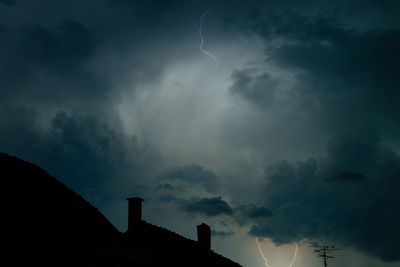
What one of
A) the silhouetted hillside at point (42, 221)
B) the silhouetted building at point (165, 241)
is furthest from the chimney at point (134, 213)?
the silhouetted hillside at point (42, 221)

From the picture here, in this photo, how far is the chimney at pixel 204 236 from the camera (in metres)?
23.3

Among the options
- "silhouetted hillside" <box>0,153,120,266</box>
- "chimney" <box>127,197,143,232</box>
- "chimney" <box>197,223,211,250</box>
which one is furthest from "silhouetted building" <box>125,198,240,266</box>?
"silhouetted hillside" <box>0,153,120,266</box>

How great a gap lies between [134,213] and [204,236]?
5.13m

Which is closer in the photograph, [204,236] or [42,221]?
[42,221]

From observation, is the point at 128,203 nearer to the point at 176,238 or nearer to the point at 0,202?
the point at 176,238

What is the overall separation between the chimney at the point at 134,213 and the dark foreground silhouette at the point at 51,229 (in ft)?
17.6

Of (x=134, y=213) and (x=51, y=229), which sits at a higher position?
(x=134, y=213)

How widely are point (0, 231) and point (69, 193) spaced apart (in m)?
4.70

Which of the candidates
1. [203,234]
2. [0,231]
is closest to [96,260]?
[0,231]

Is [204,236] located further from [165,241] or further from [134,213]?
[134,213]

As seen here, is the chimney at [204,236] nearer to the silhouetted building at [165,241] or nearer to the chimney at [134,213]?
the silhouetted building at [165,241]

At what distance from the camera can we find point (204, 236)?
77.0 feet

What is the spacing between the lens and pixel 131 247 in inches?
472

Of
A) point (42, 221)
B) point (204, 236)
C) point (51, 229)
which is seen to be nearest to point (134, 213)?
point (204, 236)
